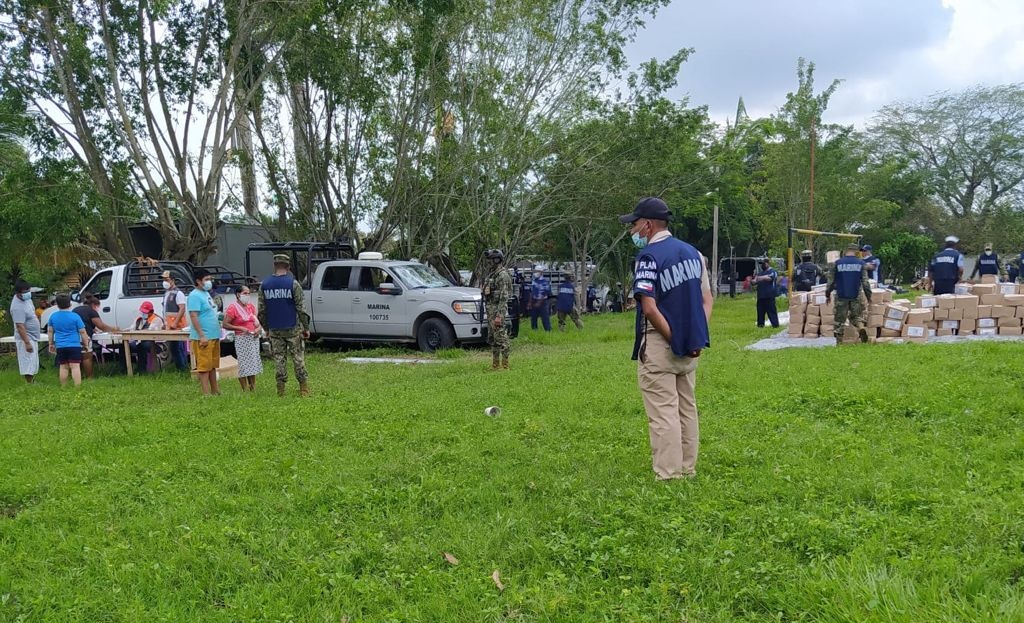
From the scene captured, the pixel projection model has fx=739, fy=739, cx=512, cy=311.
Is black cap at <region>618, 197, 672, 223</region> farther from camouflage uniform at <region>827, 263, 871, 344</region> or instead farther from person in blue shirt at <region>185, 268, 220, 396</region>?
camouflage uniform at <region>827, 263, 871, 344</region>

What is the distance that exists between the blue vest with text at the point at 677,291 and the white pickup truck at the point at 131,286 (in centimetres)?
941

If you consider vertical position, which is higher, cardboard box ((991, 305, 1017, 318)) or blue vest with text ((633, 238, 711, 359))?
blue vest with text ((633, 238, 711, 359))

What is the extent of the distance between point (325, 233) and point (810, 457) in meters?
13.8

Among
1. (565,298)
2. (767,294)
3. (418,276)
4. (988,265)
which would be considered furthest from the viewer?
(565,298)

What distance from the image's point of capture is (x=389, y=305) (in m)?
13.6

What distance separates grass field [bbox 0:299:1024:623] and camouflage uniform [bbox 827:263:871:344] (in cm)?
310

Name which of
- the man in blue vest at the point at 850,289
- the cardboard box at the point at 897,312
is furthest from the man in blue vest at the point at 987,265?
the man in blue vest at the point at 850,289

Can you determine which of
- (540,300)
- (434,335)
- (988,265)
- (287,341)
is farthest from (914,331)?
(287,341)

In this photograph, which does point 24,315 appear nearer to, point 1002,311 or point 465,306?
point 465,306

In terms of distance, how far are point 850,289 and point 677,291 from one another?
744 cm

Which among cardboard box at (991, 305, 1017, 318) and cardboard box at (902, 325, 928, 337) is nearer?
cardboard box at (902, 325, 928, 337)

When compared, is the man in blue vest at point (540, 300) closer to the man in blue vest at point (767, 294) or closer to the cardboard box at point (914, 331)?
the man in blue vest at point (767, 294)

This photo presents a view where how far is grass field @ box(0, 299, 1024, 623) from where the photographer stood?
127 inches

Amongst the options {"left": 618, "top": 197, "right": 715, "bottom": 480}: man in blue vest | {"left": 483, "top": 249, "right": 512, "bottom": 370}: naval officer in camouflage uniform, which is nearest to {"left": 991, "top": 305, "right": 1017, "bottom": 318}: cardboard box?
{"left": 483, "top": 249, "right": 512, "bottom": 370}: naval officer in camouflage uniform
